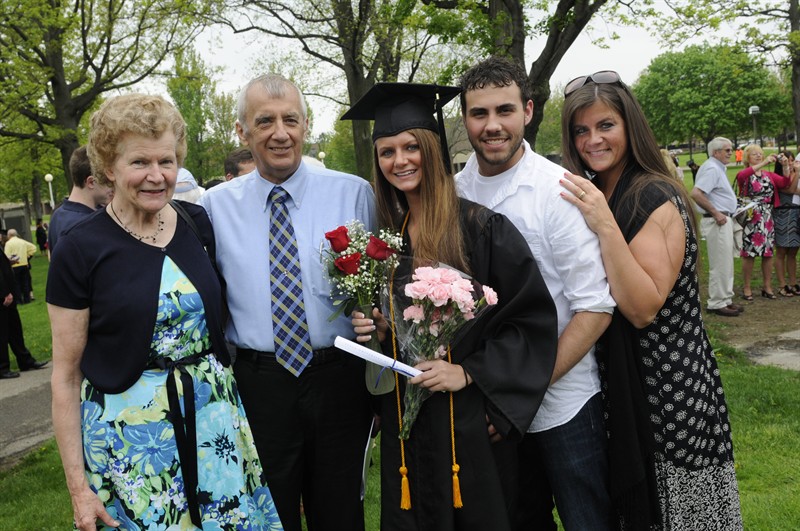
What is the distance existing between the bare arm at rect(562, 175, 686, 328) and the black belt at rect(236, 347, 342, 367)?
1232 mm

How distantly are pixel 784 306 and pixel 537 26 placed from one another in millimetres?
5372

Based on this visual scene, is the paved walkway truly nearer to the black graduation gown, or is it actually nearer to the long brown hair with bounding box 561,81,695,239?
the black graduation gown

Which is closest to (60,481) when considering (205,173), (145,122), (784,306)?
(145,122)

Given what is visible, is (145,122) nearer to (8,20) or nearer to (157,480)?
(157,480)

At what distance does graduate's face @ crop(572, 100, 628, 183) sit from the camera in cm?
280

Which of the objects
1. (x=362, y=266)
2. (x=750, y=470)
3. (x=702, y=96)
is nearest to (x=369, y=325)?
(x=362, y=266)

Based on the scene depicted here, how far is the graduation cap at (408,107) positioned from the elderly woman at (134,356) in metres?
0.83

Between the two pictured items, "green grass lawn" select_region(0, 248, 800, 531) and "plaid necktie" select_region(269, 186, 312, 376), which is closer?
"plaid necktie" select_region(269, 186, 312, 376)

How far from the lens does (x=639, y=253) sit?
2.59 meters

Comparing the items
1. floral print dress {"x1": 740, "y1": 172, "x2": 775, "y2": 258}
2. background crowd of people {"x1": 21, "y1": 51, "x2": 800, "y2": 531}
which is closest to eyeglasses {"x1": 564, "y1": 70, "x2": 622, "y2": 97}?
background crowd of people {"x1": 21, "y1": 51, "x2": 800, "y2": 531}

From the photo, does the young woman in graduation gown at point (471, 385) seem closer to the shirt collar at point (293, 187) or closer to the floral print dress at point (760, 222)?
the shirt collar at point (293, 187)

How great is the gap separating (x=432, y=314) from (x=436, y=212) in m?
0.46

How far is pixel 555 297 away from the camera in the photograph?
2.68 m

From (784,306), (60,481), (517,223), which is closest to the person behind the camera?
(517,223)
